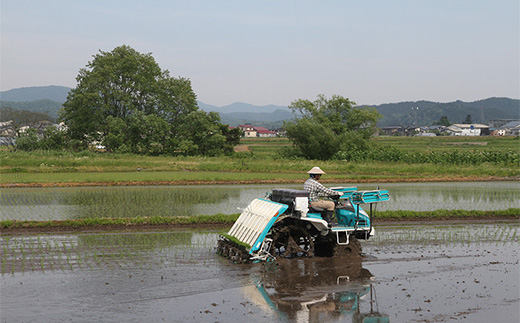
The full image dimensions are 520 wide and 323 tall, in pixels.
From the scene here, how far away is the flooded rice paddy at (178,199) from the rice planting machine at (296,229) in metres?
6.75

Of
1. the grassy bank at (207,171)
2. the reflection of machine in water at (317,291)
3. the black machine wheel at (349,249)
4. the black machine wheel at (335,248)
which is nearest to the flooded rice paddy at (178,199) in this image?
the grassy bank at (207,171)

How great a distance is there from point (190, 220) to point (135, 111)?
36836 millimetres

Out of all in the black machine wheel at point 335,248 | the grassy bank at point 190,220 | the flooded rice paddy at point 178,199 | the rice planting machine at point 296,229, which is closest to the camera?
the rice planting machine at point 296,229

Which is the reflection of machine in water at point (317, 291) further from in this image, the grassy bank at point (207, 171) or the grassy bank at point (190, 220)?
the grassy bank at point (207, 171)

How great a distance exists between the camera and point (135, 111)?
5047cm

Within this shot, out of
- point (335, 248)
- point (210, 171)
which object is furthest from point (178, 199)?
point (210, 171)

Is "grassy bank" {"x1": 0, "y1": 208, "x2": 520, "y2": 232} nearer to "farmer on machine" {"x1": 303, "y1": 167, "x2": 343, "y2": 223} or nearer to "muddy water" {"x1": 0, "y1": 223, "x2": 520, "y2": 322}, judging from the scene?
"muddy water" {"x1": 0, "y1": 223, "x2": 520, "y2": 322}

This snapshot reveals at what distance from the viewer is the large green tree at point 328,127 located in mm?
51562

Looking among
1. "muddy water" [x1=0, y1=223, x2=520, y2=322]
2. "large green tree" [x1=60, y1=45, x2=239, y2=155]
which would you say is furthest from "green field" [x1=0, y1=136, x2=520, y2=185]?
"muddy water" [x1=0, y1=223, x2=520, y2=322]

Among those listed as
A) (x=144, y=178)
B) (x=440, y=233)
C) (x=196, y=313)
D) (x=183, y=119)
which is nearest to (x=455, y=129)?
(x=183, y=119)

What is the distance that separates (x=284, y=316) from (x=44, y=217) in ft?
37.3

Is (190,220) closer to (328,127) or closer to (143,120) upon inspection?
(143,120)

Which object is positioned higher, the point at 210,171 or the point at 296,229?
the point at 296,229

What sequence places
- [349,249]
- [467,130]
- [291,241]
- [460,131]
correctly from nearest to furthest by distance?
[291,241]
[349,249]
[460,131]
[467,130]
